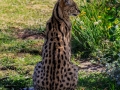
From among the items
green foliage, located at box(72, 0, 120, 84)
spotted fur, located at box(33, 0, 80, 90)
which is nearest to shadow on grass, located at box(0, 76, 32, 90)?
spotted fur, located at box(33, 0, 80, 90)

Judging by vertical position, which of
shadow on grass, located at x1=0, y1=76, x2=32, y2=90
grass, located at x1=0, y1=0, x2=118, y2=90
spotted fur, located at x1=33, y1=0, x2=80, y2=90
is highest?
spotted fur, located at x1=33, y1=0, x2=80, y2=90

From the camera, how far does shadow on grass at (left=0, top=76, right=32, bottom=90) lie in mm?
6801

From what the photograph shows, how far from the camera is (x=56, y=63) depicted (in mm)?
5727

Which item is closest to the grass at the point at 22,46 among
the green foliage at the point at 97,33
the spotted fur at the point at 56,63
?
the green foliage at the point at 97,33

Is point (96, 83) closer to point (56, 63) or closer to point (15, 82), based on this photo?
point (15, 82)

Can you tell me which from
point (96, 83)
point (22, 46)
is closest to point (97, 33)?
point (22, 46)

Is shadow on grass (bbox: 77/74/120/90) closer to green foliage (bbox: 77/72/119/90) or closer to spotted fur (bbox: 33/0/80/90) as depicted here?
green foliage (bbox: 77/72/119/90)

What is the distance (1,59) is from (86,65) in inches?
62.2

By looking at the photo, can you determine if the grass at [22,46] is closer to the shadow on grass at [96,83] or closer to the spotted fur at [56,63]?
the shadow on grass at [96,83]

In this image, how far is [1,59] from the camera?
26.2 feet

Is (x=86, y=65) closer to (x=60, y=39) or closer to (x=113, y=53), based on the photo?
(x=113, y=53)

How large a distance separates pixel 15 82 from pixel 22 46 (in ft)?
5.84

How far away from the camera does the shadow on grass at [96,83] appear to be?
6.69 meters

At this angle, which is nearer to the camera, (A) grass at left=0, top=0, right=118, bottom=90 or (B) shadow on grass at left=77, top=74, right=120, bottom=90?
(B) shadow on grass at left=77, top=74, right=120, bottom=90
